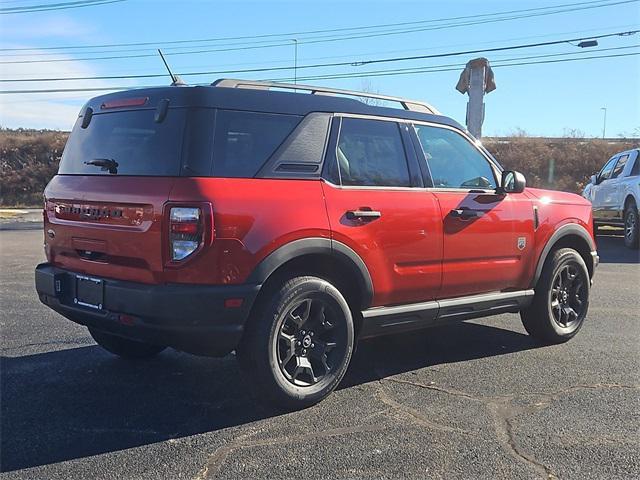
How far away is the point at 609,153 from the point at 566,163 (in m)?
2.36

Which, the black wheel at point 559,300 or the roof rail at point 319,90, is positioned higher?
the roof rail at point 319,90

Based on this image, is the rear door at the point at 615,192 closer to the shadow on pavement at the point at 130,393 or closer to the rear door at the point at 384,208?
the shadow on pavement at the point at 130,393

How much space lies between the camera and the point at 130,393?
4.20 metres

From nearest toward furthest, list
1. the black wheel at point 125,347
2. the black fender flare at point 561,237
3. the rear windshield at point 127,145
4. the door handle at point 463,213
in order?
the rear windshield at point 127,145 → the door handle at point 463,213 → the black wheel at point 125,347 → the black fender flare at point 561,237

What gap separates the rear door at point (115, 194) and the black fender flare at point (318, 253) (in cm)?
58

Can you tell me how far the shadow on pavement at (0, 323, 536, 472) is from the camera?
11.4ft

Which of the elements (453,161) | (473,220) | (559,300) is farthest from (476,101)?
(473,220)

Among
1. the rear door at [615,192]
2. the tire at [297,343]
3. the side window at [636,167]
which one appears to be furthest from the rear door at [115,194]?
the rear door at [615,192]

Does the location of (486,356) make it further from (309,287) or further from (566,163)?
(566,163)

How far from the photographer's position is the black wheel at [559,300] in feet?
17.9

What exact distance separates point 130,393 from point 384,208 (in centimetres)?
212

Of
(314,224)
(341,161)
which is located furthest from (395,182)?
(314,224)

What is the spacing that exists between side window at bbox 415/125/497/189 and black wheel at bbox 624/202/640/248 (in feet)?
27.3

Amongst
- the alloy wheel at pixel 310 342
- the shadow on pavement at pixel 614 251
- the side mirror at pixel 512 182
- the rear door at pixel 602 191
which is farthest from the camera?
the rear door at pixel 602 191
